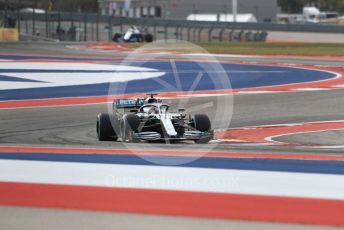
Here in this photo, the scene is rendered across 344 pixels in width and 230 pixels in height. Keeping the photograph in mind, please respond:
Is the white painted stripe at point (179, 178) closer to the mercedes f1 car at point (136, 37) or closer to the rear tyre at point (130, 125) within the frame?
the rear tyre at point (130, 125)

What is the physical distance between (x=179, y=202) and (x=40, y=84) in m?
14.5

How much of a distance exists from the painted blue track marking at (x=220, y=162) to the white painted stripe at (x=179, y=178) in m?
0.18

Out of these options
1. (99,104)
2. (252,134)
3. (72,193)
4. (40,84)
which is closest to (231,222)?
(72,193)

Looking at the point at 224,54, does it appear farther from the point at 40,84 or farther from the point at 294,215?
the point at 294,215

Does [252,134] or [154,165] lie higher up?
[154,165]

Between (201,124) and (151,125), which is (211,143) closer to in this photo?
(201,124)

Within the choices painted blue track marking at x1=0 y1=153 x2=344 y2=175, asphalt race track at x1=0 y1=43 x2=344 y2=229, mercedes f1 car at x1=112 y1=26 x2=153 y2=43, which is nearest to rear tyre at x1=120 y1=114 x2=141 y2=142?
asphalt race track at x1=0 y1=43 x2=344 y2=229

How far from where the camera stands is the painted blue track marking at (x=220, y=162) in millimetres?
5441

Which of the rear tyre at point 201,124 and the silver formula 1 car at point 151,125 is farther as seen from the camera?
the rear tyre at point 201,124

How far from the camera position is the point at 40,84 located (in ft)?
61.8

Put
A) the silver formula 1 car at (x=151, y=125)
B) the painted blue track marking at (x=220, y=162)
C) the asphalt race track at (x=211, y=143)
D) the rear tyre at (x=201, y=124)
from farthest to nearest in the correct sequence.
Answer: the rear tyre at (x=201, y=124) < the silver formula 1 car at (x=151, y=125) < the painted blue track marking at (x=220, y=162) < the asphalt race track at (x=211, y=143)

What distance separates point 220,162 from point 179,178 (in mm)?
719

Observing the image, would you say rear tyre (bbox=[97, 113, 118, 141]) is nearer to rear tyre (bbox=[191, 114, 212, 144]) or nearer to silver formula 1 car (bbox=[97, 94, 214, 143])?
silver formula 1 car (bbox=[97, 94, 214, 143])

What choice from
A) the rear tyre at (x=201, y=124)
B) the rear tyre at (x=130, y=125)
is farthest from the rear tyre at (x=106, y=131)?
the rear tyre at (x=201, y=124)
